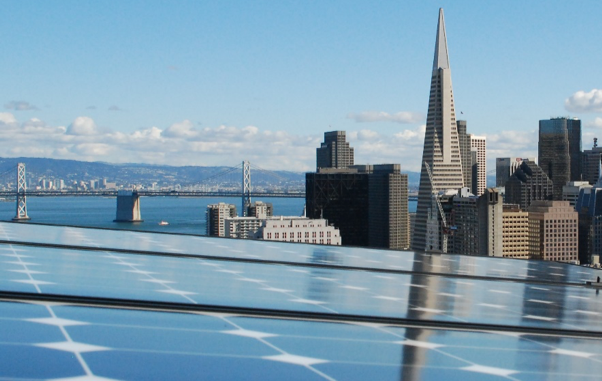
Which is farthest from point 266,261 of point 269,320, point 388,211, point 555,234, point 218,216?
point 388,211

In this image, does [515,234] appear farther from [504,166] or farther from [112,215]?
[504,166]

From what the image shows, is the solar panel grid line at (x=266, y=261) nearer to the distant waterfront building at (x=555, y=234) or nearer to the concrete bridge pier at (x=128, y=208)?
the distant waterfront building at (x=555, y=234)

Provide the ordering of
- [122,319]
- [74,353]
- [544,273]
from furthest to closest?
[544,273], [122,319], [74,353]

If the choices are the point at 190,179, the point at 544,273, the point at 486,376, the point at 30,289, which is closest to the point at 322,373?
the point at 486,376

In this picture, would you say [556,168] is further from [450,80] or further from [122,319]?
[122,319]

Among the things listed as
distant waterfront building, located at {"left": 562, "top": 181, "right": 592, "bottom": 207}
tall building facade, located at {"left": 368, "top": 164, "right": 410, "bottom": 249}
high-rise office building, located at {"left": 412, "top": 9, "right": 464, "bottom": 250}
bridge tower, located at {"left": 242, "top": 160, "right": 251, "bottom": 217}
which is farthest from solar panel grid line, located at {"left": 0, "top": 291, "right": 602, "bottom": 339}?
distant waterfront building, located at {"left": 562, "top": 181, "right": 592, "bottom": 207}

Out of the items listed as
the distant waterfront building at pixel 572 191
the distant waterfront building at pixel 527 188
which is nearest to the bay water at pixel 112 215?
the distant waterfront building at pixel 527 188
